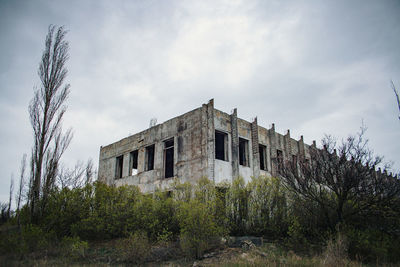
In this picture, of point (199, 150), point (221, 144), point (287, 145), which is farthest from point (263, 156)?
point (199, 150)

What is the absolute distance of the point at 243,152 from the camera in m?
17.3

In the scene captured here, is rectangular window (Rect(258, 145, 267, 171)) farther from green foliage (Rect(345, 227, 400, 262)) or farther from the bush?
the bush

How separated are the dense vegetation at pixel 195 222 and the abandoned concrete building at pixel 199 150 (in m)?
1.56

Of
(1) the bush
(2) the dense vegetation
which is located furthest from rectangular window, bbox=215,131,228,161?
(1) the bush

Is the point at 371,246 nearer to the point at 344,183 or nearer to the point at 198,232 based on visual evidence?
the point at 344,183

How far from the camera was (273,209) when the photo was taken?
1179cm

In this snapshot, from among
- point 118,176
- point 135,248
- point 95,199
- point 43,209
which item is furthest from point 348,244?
point 118,176

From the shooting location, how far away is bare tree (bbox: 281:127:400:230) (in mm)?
10430

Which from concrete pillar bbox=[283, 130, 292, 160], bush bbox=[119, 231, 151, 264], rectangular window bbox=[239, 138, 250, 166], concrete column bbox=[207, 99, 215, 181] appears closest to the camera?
bush bbox=[119, 231, 151, 264]

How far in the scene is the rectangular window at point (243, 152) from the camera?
1699cm

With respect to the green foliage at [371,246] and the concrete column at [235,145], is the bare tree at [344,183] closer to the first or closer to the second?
the green foliage at [371,246]

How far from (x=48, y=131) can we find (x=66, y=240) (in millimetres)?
5057

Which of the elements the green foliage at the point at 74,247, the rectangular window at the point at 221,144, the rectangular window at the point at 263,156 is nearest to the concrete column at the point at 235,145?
the rectangular window at the point at 221,144

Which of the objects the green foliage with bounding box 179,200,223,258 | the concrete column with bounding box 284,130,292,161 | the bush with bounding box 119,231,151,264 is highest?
the concrete column with bounding box 284,130,292,161
